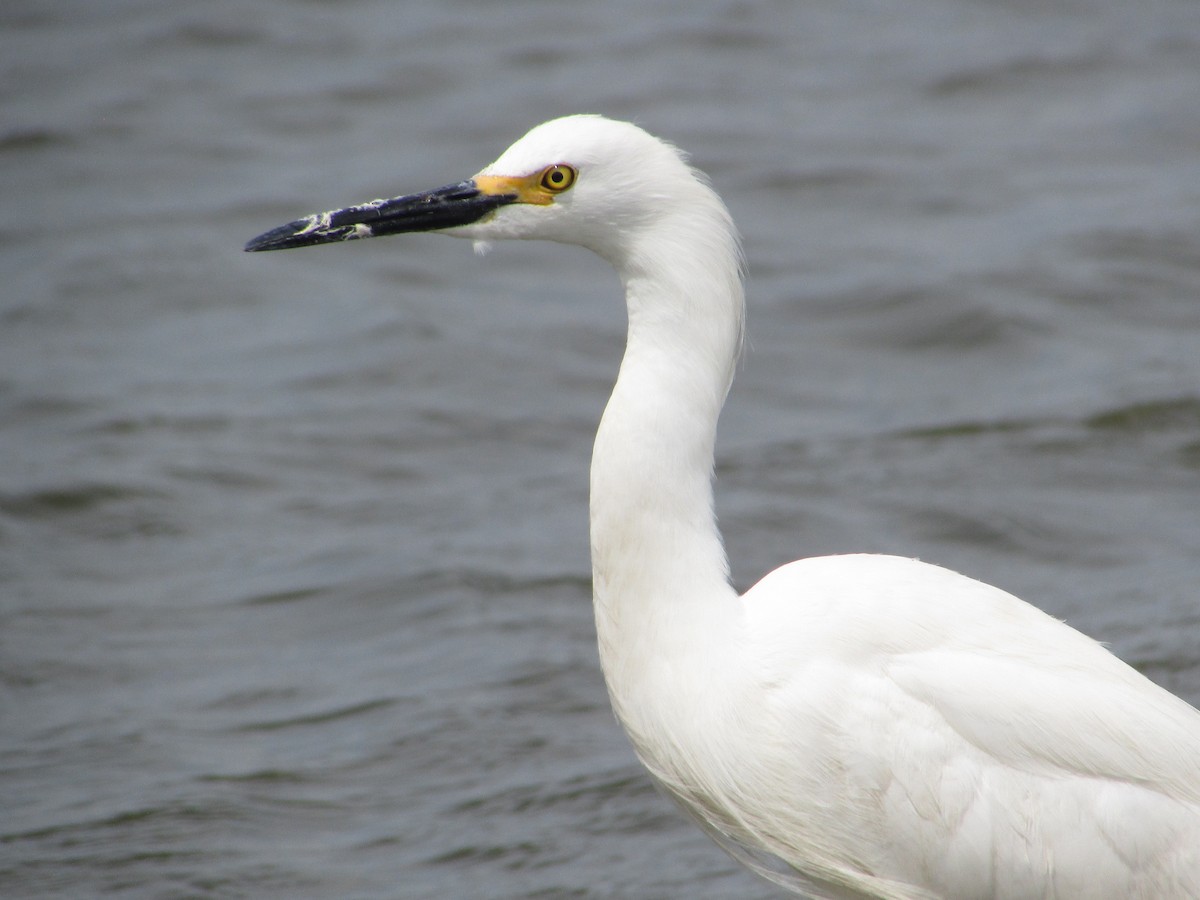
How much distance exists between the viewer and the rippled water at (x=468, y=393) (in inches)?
239

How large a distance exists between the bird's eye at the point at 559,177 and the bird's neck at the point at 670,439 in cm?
24

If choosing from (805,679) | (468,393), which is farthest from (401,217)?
(468,393)

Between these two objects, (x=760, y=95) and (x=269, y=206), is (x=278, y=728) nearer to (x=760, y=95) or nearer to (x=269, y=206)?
(x=269, y=206)

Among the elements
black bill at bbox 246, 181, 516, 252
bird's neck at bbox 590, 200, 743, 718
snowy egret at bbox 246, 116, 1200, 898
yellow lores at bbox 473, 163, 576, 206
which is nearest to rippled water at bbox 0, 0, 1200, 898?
snowy egret at bbox 246, 116, 1200, 898

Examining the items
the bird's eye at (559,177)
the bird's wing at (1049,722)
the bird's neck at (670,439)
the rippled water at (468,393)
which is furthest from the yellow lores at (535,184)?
the rippled water at (468,393)

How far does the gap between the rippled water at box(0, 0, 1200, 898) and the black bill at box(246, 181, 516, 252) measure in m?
2.42

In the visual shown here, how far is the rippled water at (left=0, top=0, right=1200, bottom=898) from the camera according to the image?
607cm

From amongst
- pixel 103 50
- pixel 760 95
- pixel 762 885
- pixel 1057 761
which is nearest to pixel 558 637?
pixel 762 885

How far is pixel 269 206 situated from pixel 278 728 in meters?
5.81

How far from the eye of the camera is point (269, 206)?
1138cm

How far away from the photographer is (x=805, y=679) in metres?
3.88

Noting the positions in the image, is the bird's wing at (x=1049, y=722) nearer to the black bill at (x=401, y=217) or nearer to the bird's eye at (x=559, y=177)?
the bird's eye at (x=559, y=177)

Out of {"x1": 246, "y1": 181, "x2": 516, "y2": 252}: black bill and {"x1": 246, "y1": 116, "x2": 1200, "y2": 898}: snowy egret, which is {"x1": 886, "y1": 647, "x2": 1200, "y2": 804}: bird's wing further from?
{"x1": 246, "y1": 181, "x2": 516, "y2": 252}: black bill

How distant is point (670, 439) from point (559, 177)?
2.36ft
